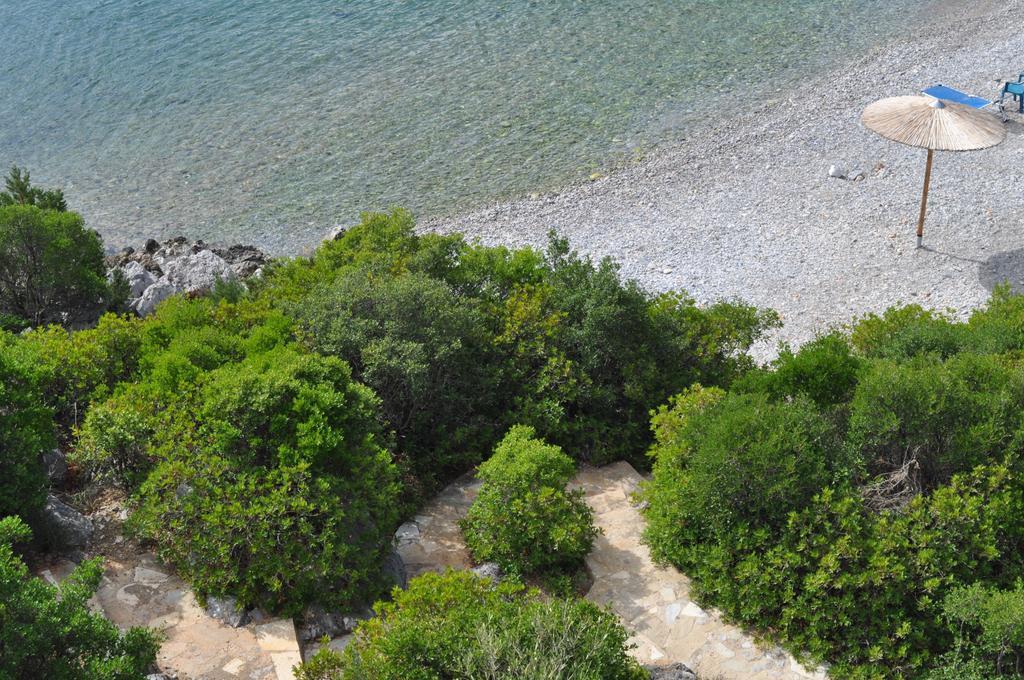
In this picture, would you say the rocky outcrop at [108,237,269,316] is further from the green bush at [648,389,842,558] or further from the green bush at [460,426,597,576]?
the green bush at [648,389,842,558]

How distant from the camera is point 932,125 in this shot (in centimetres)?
2197

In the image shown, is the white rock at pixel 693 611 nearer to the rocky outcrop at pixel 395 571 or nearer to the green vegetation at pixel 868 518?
the green vegetation at pixel 868 518

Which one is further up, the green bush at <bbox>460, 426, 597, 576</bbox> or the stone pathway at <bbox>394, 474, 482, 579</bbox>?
the green bush at <bbox>460, 426, 597, 576</bbox>

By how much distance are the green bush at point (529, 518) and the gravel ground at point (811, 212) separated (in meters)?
8.46

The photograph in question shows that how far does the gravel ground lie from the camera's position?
21.9 metres

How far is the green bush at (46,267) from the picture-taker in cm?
1908

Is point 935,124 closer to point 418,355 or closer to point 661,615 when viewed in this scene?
point 418,355

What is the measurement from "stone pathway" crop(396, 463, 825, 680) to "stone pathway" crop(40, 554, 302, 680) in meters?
2.25

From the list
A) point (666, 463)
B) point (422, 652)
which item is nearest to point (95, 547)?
point (422, 652)

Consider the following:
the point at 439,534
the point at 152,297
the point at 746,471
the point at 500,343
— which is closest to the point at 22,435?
the point at 439,534

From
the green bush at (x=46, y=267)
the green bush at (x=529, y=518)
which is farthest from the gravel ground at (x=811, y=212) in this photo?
the green bush at (x=46, y=267)

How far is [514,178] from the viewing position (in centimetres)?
2839

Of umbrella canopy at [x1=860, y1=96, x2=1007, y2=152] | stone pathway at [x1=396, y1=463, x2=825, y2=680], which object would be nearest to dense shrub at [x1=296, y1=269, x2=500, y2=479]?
stone pathway at [x1=396, y1=463, x2=825, y2=680]

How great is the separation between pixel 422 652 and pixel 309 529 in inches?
102
